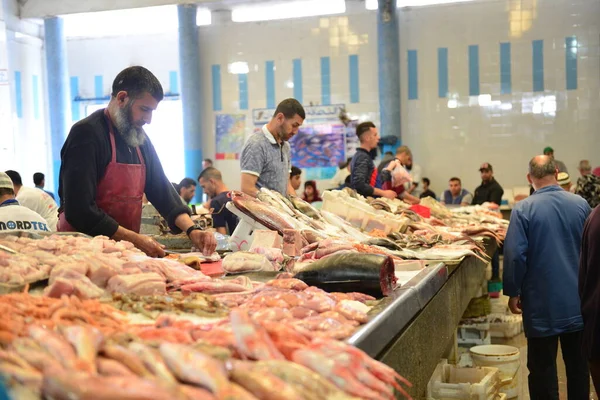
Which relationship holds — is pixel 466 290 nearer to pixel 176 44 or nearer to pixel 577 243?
pixel 577 243

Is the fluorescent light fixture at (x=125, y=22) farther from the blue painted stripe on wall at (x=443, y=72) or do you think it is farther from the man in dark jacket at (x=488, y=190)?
the man in dark jacket at (x=488, y=190)

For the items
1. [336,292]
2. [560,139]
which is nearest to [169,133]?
[560,139]

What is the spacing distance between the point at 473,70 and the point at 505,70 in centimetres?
71

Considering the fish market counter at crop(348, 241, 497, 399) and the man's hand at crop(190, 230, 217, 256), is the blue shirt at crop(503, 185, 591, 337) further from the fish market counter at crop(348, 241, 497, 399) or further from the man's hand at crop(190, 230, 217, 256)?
the man's hand at crop(190, 230, 217, 256)

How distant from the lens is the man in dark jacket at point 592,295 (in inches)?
155

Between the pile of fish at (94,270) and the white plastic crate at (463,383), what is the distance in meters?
2.38

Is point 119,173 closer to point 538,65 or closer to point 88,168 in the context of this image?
point 88,168

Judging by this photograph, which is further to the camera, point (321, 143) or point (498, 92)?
point (321, 143)

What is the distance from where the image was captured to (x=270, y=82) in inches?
720

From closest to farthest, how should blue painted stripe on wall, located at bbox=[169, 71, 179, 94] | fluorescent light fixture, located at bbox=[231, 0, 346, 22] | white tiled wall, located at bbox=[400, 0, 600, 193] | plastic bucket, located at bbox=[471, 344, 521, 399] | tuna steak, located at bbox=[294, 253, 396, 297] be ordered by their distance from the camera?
tuna steak, located at bbox=[294, 253, 396, 297] < plastic bucket, located at bbox=[471, 344, 521, 399] < white tiled wall, located at bbox=[400, 0, 600, 193] < fluorescent light fixture, located at bbox=[231, 0, 346, 22] < blue painted stripe on wall, located at bbox=[169, 71, 179, 94]

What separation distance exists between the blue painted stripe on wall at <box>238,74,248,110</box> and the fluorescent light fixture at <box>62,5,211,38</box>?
166cm

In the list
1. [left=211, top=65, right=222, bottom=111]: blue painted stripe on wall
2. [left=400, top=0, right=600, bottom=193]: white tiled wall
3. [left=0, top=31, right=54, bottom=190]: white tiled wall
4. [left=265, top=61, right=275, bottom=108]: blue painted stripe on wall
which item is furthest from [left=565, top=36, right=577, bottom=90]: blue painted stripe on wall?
[left=0, top=31, right=54, bottom=190]: white tiled wall

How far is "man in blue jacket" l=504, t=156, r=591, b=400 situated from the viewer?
553 centimetres

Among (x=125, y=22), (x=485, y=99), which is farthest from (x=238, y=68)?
(x=485, y=99)
